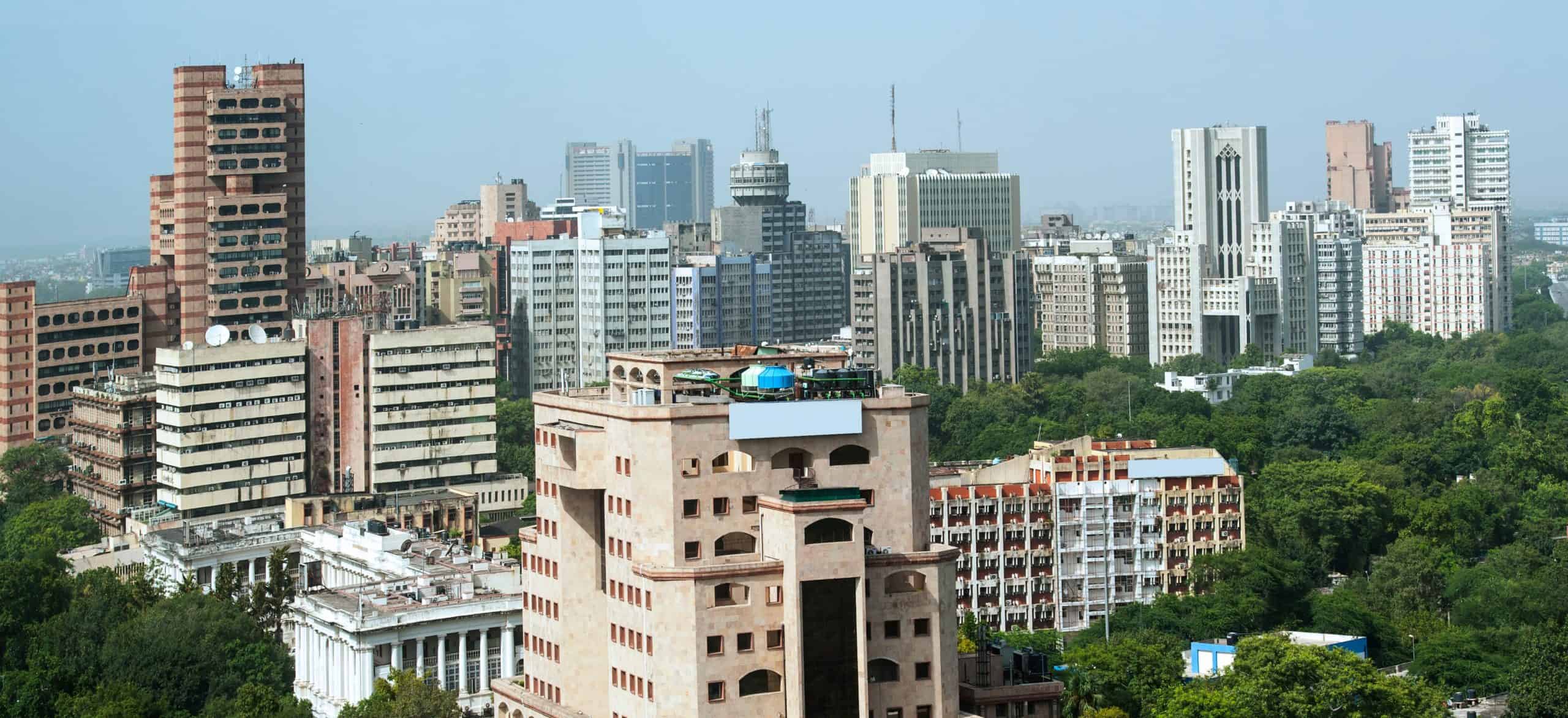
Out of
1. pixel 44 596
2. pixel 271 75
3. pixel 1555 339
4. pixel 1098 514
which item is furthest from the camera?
pixel 1555 339

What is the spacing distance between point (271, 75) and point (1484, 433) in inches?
2838

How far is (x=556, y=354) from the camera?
169 metres

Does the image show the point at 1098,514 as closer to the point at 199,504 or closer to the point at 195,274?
the point at 199,504

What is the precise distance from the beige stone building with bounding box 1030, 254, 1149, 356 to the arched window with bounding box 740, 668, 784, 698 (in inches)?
5475

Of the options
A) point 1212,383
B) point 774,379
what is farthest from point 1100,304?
point 774,379

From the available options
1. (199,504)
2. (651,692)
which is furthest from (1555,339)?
(651,692)

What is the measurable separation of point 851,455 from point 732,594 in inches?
183

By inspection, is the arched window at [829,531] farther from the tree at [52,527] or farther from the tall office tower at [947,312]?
the tall office tower at [947,312]

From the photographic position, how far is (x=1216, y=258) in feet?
621

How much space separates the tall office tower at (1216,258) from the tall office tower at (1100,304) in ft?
8.50

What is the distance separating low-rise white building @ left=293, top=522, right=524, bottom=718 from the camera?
7725 cm

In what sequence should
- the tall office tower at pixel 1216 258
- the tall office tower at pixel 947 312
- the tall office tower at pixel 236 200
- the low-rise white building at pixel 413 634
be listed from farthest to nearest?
the tall office tower at pixel 1216 258 < the tall office tower at pixel 947 312 < the tall office tower at pixel 236 200 < the low-rise white building at pixel 413 634

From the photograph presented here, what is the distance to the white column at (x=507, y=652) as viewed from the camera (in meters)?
79.4

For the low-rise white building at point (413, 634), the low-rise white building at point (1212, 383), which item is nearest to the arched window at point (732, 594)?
the low-rise white building at point (413, 634)
